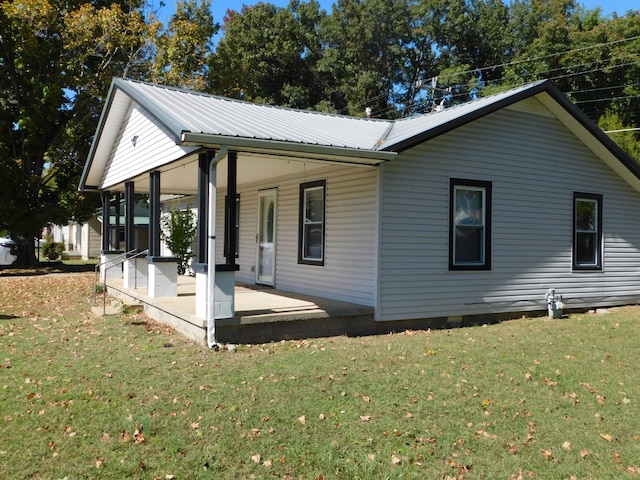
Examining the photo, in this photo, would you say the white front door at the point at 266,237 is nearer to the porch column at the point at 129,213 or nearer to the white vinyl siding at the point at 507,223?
the porch column at the point at 129,213

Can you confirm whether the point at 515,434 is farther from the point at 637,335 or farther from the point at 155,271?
the point at 155,271

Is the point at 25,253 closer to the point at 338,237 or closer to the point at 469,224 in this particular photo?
the point at 338,237

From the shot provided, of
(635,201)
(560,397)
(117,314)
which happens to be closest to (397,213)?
(560,397)

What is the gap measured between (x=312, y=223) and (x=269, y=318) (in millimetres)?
3227

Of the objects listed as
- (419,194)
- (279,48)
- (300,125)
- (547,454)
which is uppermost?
(279,48)

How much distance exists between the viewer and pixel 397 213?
887 centimetres

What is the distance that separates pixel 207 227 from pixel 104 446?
3793 mm

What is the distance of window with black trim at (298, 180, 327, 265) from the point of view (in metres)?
10.2

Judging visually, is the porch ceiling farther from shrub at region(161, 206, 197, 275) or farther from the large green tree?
the large green tree

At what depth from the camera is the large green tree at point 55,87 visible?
19844 mm

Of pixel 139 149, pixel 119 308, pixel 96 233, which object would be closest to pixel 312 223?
pixel 139 149

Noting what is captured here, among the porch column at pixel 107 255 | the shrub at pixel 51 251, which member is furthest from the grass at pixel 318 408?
the shrub at pixel 51 251

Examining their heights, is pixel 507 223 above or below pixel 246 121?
below

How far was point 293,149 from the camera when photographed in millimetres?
7367
